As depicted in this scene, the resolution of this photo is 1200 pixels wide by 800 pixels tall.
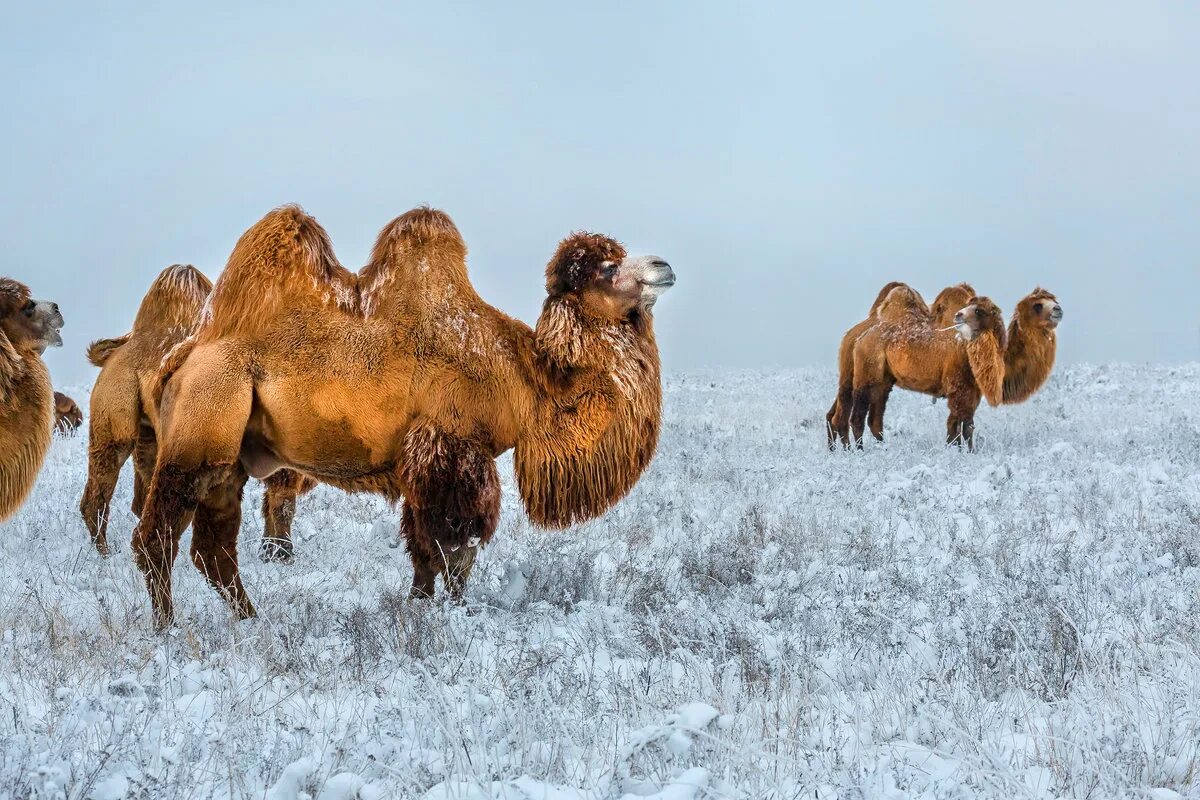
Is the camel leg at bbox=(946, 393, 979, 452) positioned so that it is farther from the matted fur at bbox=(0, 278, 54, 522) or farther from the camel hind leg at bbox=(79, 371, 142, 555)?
the matted fur at bbox=(0, 278, 54, 522)

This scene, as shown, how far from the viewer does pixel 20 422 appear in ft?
18.2

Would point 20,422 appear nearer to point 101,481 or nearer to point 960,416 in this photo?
point 101,481

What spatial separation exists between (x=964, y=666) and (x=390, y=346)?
10.7 feet

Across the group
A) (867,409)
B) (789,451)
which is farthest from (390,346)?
(867,409)

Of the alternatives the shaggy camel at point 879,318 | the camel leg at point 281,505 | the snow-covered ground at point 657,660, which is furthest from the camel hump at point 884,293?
the camel leg at point 281,505

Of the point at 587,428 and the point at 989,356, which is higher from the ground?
the point at 989,356

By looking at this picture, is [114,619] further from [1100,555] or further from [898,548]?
[1100,555]

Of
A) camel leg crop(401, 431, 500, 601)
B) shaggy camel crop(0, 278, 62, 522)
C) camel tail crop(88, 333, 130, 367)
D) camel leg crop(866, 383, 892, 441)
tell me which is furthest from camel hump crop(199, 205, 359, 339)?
camel leg crop(866, 383, 892, 441)

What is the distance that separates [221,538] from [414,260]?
1.91 m

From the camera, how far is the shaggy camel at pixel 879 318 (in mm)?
15445

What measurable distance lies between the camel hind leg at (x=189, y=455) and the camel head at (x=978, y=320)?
36.9 feet

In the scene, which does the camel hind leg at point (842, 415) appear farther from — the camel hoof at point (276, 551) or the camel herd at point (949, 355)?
the camel hoof at point (276, 551)

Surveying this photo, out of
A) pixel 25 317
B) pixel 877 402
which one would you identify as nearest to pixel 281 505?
pixel 25 317

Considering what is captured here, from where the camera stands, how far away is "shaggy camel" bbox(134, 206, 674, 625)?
5.50 meters
